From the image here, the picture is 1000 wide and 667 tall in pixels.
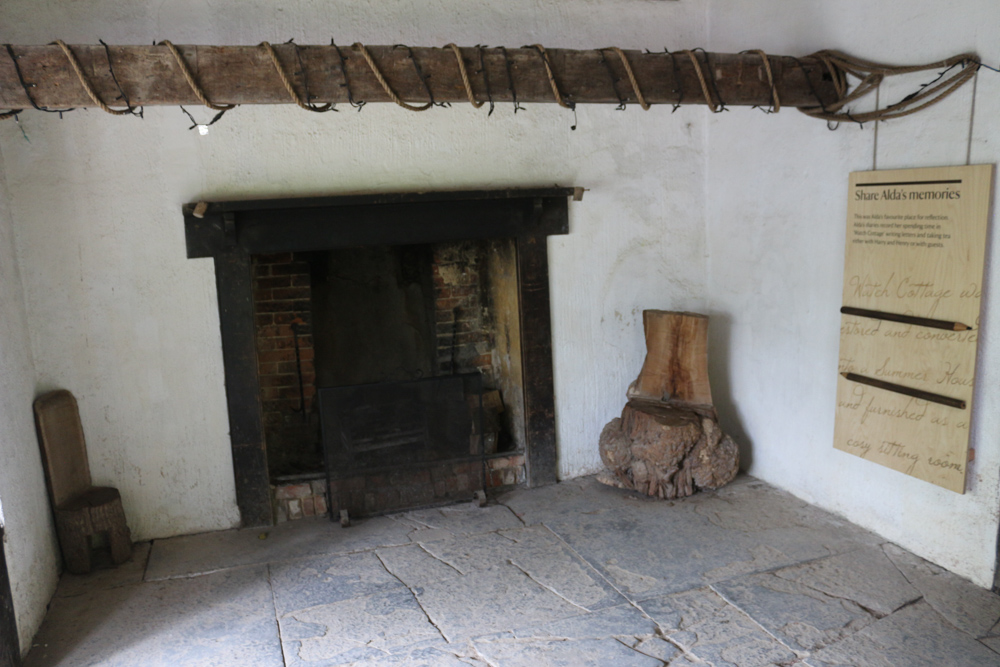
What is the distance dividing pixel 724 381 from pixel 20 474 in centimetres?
354

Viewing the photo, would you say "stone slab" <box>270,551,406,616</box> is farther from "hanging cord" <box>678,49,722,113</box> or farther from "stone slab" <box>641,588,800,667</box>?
"hanging cord" <box>678,49,722,113</box>

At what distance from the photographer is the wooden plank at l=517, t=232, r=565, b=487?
413 cm

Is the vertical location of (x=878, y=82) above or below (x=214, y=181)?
above

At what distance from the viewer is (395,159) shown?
3.84 m

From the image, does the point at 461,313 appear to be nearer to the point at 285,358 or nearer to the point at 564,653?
the point at 285,358

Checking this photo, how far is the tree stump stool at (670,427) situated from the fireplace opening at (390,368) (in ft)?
2.00

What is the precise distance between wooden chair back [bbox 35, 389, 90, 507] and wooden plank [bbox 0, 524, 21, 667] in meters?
0.65

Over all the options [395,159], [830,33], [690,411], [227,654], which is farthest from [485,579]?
[830,33]

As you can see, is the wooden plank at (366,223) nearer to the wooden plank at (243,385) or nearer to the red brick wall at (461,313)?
the wooden plank at (243,385)

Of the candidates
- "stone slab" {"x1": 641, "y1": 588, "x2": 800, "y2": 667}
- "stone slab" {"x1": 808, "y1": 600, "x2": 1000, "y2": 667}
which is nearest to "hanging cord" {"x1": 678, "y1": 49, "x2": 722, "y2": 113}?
"stone slab" {"x1": 641, "y1": 588, "x2": 800, "y2": 667}

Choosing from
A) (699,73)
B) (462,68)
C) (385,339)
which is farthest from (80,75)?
(385,339)

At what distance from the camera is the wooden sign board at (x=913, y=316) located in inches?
115

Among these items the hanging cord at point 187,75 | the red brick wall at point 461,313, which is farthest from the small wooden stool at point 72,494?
the red brick wall at point 461,313

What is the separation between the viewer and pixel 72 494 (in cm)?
348
